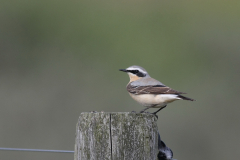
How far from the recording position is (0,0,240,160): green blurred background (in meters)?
9.97

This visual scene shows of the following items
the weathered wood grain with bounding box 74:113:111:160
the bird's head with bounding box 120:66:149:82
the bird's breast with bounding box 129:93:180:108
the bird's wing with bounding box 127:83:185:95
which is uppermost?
the bird's head with bounding box 120:66:149:82

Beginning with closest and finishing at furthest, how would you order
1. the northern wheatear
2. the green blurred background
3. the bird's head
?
the northern wheatear, the bird's head, the green blurred background

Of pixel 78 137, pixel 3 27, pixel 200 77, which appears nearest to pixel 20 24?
pixel 3 27

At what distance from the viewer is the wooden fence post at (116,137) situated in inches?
132

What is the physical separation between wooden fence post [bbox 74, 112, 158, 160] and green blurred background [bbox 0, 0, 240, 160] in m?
5.86

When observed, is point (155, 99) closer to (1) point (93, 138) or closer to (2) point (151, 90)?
(2) point (151, 90)

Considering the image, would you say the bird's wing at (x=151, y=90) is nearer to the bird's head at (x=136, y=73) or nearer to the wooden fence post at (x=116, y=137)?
the bird's head at (x=136, y=73)

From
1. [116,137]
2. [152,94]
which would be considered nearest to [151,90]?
[152,94]

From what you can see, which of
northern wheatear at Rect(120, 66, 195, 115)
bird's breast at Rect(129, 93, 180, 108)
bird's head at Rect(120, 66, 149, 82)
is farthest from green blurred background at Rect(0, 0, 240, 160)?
bird's breast at Rect(129, 93, 180, 108)

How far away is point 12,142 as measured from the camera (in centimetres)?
978

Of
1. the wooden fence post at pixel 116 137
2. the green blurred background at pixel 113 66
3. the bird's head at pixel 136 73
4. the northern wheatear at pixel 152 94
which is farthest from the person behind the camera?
the green blurred background at pixel 113 66

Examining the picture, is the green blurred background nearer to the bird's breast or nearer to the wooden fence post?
the bird's breast

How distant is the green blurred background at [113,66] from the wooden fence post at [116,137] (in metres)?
5.86

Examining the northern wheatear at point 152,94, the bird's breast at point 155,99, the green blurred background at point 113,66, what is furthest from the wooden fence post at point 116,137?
the green blurred background at point 113,66
